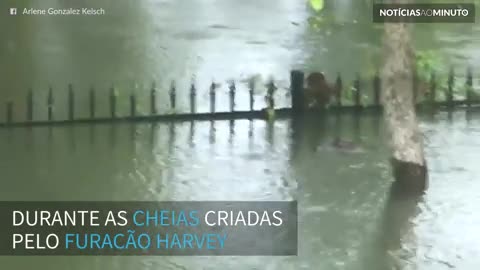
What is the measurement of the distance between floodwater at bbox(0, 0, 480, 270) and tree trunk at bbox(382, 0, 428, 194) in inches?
0.8

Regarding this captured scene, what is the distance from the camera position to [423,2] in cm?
169

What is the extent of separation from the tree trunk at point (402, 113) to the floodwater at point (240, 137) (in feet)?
0.06

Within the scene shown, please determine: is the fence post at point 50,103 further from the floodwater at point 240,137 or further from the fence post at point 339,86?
the fence post at point 339,86

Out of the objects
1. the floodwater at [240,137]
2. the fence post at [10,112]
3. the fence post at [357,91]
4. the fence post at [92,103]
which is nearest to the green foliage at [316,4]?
the floodwater at [240,137]

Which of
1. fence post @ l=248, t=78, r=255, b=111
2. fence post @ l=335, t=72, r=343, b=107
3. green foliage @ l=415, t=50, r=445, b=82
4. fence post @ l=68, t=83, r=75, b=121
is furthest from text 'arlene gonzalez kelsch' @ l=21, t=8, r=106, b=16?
green foliage @ l=415, t=50, r=445, b=82

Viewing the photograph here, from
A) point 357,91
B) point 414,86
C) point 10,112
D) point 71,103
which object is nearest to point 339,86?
point 357,91

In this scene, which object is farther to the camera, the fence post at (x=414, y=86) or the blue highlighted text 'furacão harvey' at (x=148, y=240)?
the fence post at (x=414, y=86)

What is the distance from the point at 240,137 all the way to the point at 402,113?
274mm

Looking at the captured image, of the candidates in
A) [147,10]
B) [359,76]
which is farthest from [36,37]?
[359,76]

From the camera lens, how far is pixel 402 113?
5.76ft

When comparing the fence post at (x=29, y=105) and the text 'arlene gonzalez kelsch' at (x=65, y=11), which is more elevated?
the text 'arlene gonzalez kelsch' at (x=65, y=11)

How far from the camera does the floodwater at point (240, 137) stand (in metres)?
1.68

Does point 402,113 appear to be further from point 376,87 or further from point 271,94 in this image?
point 271,94

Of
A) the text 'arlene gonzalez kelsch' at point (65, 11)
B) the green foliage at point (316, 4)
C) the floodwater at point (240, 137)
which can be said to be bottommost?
the floodwater at point (240, 137)
